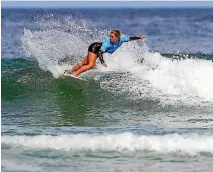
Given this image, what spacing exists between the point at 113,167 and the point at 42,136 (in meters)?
1.83

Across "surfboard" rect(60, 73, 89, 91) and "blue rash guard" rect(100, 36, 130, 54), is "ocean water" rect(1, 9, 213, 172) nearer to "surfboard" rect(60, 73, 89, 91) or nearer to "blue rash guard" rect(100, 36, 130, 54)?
"surfboard" rect(60, 73, 89, 91)

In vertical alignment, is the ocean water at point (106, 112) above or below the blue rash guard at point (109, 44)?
below

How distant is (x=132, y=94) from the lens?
14.3 metres

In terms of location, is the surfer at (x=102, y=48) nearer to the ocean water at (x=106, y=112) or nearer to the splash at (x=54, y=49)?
the ocean water at (x=106, y=112)

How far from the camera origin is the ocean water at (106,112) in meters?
9.20

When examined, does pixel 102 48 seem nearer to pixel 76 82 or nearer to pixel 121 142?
pixel 76 82

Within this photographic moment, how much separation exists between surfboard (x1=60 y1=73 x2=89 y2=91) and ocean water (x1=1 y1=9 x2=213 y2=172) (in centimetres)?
17

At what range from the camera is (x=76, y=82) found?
14484mm

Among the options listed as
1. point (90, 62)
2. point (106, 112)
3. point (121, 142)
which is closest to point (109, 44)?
point (90, 62)

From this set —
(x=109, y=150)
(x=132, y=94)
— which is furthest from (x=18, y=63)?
(x=109, y=150)

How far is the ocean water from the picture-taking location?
9.20 m

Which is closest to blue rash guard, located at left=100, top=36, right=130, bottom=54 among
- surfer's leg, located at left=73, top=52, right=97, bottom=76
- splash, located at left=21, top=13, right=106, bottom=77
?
surfer's leg, located at left=73, top=52, right=97, bottom=76

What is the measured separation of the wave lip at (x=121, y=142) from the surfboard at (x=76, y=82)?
13.7 ft

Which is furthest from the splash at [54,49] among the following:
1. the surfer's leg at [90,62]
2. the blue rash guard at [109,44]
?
the blue rash guard at [109,44]
